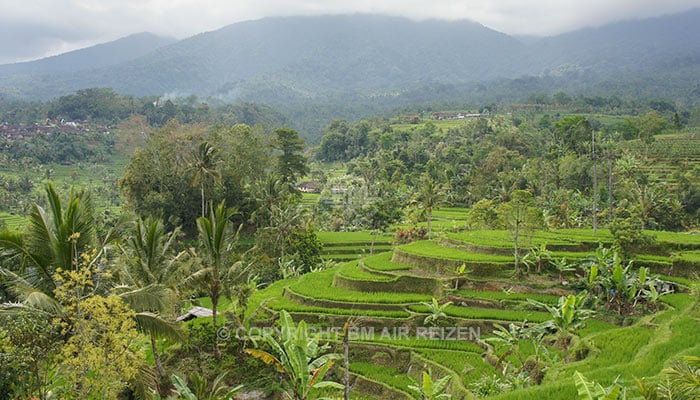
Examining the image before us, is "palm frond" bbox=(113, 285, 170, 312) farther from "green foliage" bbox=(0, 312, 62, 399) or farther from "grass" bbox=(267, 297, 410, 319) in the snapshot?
"grass" bbox=(267, 297, 410, 319)

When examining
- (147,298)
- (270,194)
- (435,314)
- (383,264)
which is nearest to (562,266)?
(435,314)

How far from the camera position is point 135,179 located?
104ft

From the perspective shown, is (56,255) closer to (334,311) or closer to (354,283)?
(334,311)

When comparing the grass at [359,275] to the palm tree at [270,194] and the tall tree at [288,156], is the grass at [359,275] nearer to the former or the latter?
the palm tree at [270,194]

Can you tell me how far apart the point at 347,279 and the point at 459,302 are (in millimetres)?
4430

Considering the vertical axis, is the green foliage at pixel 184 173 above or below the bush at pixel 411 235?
above

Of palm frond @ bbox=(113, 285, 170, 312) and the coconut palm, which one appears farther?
the coconut palm

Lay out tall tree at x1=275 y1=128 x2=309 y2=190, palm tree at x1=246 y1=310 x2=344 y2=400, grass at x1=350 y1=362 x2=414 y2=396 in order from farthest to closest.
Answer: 1. tall tree at x1=275 y1=128 x2=309 y2=190
2. grass at x1=350 y1=362 x2=414 y2=396
3. palm tree at x1=246 y1=310 x2=344 y2=400

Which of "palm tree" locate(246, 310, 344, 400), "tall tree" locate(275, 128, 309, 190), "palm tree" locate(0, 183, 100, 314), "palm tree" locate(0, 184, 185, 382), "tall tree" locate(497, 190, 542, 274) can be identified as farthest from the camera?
→ "tall tree" locate(275, 128, 309, 190)

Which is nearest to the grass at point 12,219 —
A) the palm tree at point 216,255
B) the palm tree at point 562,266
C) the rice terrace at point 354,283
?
the rice terrace at point 354,283

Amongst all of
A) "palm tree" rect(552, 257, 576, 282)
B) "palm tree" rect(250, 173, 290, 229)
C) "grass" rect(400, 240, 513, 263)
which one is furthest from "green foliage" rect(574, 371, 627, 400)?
"palm tree" rect(250, 173, 290, 229)

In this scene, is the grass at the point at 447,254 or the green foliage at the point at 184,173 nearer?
the grass at the point at 447,254

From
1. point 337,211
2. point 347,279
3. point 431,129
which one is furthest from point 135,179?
point 431,129

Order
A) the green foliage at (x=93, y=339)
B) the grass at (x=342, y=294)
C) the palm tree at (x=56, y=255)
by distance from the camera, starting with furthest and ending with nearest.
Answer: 1. the grass at (x=342, y=294)
2. the palm tree at (x=56, y=255)
3. the green foliage at (x=93, y=339)
